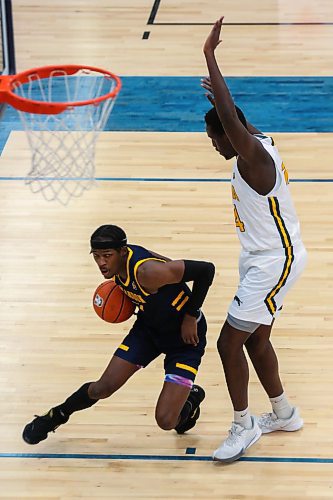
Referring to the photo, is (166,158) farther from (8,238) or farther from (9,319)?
(9,319)

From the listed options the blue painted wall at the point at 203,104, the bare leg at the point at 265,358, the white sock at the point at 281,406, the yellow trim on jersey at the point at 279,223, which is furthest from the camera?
the blue painted wall at the point at 203,104

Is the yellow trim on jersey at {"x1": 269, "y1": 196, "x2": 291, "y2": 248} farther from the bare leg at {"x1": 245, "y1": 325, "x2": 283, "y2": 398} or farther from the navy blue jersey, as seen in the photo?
the navy blue jersey

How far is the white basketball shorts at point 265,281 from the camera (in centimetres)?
489

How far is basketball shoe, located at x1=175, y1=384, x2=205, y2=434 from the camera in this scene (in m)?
5.31

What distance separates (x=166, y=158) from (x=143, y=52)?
3086 millimetres

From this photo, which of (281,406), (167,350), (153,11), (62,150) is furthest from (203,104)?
(167,350)

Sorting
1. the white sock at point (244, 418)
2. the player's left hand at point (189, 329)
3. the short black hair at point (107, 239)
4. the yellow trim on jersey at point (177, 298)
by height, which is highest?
the short black hair at point (107, 239)

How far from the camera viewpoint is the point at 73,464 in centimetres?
518

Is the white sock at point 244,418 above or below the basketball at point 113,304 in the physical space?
below

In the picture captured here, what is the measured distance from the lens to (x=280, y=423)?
5.37m

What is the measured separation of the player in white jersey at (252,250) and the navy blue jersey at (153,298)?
26 centimetres

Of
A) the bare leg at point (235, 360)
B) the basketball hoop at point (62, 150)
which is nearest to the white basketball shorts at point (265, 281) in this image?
the bare leg at point (235, 360)

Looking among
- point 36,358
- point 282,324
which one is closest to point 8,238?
point 36,358

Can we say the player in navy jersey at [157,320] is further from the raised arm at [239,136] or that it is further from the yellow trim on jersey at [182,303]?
the raised arm at [239,136]
